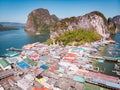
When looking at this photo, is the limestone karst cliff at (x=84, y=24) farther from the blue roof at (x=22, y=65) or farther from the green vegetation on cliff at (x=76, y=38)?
the blue roof at (x=22, y=65)

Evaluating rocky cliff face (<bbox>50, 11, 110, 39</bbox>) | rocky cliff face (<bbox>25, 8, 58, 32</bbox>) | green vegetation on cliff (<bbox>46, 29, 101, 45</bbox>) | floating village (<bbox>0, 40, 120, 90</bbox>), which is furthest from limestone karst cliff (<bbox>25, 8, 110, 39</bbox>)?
rocky cliff face (<bbox>25, 8, 58, 32</bbox>)

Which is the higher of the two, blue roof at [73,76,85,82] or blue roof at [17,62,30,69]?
blue roof at [17,62,30,69]

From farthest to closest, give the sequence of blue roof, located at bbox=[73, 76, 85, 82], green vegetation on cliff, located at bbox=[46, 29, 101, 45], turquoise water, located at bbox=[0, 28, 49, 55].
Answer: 1. turquoise water, located at bbox=[0, 28, 49, 55]
2. green vegetation on cliff, located at bbox=[46, 29, 101, 45]
3. blue roof, located at bbox=[73, 76, 85, 82]

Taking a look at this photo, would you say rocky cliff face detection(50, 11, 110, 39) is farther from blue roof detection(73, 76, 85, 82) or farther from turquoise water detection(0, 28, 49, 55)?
blue roof detection(73, 76, 85, 82)

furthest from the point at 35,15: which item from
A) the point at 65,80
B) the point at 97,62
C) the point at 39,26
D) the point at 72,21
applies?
the point at 65,80

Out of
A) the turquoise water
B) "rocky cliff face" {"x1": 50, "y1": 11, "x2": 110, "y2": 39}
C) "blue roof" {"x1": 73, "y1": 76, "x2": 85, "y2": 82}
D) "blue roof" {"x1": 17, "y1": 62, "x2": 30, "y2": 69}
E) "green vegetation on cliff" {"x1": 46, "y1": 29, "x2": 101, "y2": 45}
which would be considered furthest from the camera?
"rocky cliff face" {"x1": 50, "y1": 11, "x2": 110, "y2": 39}

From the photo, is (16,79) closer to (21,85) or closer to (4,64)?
(21,85)
